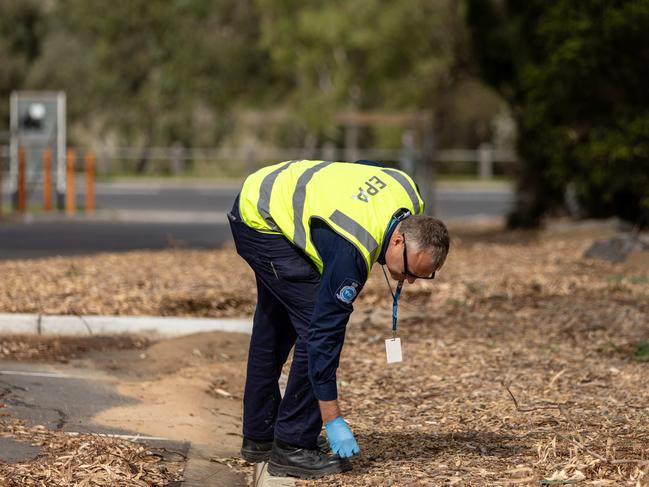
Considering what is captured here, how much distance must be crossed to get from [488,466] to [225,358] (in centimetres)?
316

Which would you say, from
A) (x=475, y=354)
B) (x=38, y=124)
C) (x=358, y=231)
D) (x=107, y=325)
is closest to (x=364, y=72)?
(x=38, y=124)

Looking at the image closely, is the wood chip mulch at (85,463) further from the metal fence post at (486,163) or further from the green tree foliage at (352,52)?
the metal fence post at (486,163)

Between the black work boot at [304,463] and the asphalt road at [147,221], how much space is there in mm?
8543

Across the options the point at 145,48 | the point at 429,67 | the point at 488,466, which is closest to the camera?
the point at 488,466

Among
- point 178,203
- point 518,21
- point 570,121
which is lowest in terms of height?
point 178,203

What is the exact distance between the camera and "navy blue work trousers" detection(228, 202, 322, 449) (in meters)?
5.14

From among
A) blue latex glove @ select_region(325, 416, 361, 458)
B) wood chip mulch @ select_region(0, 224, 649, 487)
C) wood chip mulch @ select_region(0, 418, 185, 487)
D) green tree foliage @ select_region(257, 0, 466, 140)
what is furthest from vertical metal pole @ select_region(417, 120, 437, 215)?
blue latex glove @ select_region(325, 416, 361, 458)

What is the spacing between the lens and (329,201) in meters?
4.81

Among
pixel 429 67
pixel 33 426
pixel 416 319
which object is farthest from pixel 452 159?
pixel 33 426

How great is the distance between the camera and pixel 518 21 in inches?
662

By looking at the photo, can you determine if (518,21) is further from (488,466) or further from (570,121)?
(488,466)

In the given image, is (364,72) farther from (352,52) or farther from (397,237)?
(397,237)

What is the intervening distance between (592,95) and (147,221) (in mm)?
9646

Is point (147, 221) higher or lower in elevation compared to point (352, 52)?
lower
